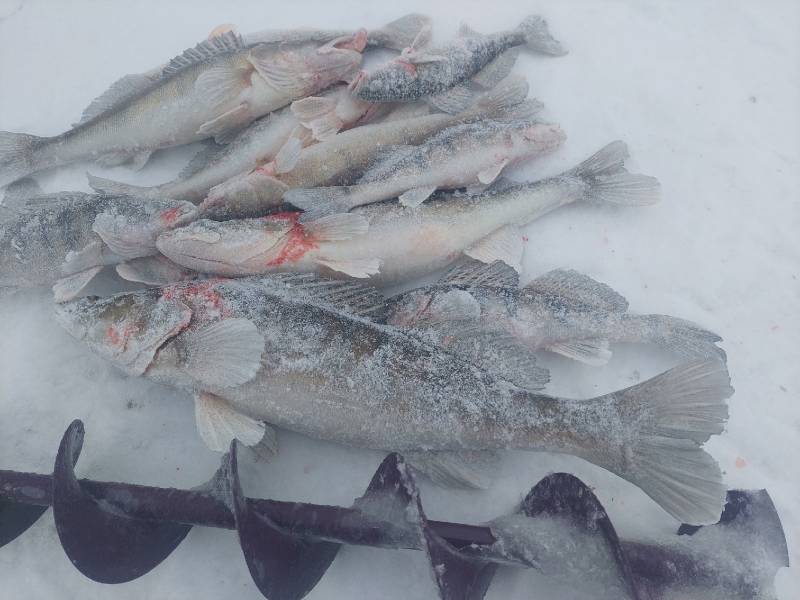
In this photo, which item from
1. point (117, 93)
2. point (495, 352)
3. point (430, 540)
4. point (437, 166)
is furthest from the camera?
point (117, 93)

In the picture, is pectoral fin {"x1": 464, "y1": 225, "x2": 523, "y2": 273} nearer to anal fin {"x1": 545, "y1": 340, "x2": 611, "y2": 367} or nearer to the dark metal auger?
anal fin {"x1": 545, "y1": 340, "x2": 611, "y2": 367}

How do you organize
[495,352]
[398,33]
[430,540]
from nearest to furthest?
1. [430,540]
2. [495,352]
3. [398,33]

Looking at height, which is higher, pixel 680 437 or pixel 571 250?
pixel 571 250

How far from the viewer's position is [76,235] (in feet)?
8.03

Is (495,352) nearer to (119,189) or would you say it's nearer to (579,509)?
(579,509)

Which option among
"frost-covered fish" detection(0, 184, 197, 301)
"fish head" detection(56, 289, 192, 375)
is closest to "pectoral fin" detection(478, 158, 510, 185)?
"frost-covered fish" detection(0, 184, 197, 301)

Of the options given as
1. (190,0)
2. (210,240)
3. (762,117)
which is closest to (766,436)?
(762,117)

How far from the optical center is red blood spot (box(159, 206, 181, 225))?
235cm

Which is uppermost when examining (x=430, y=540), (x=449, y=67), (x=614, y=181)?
(x=449, y=67)

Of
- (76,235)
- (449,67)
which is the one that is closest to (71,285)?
(76,235)

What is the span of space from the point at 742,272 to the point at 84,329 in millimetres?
2857

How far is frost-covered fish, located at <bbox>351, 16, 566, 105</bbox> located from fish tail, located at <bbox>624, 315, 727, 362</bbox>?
4.57 ft

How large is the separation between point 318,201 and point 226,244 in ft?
1.38

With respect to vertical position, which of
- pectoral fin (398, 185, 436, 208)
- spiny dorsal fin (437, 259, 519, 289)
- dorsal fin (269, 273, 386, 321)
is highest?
pectoral fin (398, 185, 436, 208)
